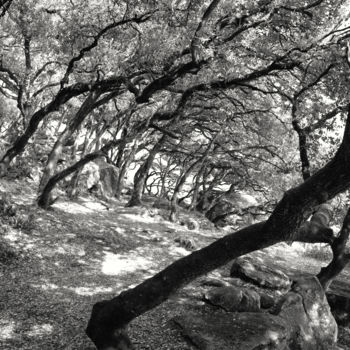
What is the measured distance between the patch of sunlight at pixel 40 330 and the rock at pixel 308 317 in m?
4.77

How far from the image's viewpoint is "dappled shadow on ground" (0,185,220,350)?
6.75 m

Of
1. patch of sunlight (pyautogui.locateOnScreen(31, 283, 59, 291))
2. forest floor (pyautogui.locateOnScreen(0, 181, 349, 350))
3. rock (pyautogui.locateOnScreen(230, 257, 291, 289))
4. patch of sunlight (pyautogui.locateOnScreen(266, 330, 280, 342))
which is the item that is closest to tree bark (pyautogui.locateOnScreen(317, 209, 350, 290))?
forest floor (pyautogui.locateOnScreen(0, 181, 349, 350))

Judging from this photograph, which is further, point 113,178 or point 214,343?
point 113,178

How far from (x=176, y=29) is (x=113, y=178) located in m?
16.0

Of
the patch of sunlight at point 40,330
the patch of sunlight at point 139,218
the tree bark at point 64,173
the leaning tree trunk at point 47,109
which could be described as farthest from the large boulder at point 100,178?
the patch of sunlight at point 40,330

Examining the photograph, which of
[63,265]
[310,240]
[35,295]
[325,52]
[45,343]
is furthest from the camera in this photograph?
[63,265]

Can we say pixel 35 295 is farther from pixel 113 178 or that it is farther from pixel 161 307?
pixel 113 178

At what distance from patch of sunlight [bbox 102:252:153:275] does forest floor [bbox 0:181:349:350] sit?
31mm

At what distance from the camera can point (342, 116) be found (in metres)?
11.0

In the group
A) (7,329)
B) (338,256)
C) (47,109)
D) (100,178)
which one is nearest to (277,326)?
(338,256)

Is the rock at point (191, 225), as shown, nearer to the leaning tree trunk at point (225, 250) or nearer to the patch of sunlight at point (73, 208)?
the patch of sunlight at point (73, 208)

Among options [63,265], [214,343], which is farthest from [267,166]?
[214,343]

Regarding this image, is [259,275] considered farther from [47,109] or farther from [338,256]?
[47,109]

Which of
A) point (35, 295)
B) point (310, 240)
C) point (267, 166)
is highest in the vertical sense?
point (267, 166)
